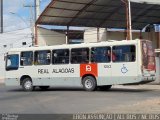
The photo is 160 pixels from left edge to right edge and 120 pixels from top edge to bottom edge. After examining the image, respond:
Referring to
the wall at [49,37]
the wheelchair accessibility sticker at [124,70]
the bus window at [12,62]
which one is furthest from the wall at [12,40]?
the wheelchair accessibility sticker at [124,70]

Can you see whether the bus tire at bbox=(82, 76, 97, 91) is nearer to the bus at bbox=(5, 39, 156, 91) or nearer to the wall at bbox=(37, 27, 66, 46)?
the bus at bbox=(5, 39, 156, 91)

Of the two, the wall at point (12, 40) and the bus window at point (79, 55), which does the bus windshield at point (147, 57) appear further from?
the wall at point (12, 40)

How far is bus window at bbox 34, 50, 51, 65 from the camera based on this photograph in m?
29.0

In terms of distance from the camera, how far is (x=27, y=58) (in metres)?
30.0

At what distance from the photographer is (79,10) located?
42.1 meters

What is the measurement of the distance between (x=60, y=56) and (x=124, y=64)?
4477 mm

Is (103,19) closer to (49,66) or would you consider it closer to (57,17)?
(57,17)

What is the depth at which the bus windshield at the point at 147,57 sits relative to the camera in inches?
1016

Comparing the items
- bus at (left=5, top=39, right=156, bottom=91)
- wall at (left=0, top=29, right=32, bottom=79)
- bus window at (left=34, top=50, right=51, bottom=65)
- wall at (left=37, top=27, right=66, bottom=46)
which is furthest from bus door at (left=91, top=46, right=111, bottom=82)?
wall at (left=0, top=29, right=32, bottom=79)

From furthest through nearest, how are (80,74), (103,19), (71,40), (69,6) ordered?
(71,40), (103,19), (69,6), (80,74)

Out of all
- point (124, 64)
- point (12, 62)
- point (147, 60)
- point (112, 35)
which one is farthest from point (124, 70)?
point (112, 35)

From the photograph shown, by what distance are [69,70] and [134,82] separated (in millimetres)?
4291

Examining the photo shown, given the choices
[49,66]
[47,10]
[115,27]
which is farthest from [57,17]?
[49,66]

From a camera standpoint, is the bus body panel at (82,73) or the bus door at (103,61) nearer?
the bus body panel at (82,73)
